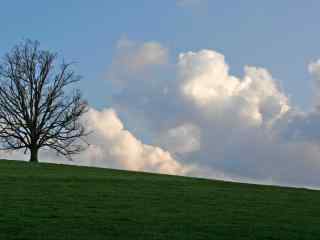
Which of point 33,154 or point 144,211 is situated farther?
point 33,154

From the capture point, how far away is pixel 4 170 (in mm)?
42812

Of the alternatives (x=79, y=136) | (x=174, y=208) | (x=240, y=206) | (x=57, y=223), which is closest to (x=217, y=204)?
(x=240, y=206)

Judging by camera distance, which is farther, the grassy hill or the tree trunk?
the tree trunk

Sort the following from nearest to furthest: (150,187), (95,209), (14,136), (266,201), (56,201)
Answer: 1. (95,209)
2. (56,201)
3. (266,201)
4. (150,187)
5. (14,136)

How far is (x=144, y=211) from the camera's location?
24062 millimetres

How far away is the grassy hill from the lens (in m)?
19.1

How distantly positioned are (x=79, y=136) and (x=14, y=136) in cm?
598

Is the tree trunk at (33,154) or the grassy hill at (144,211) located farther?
the tree trunk at (33,154)

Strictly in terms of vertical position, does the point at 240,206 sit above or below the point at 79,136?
below

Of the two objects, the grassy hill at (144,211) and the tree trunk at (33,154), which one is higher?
the tree trunk at (33,154)

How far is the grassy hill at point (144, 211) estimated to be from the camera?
19.1 meters

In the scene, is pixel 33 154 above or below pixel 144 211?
above

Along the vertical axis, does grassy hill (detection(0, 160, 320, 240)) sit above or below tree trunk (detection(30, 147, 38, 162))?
below

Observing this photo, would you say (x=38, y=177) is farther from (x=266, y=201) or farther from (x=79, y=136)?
(x=79, y=136)
